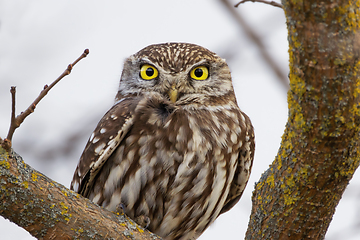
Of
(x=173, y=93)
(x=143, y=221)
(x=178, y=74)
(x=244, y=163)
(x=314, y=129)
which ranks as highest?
(x=178, y=74)

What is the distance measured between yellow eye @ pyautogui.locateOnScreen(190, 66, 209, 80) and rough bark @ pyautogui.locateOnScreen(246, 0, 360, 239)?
61.6 inches

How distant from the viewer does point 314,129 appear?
2363 mm

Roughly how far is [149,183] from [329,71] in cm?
179

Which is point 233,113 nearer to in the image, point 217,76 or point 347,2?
point 217,76

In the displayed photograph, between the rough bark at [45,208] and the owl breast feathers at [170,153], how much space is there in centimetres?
73

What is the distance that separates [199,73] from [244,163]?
3.08 ft

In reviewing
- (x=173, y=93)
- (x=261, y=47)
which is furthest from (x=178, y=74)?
(x=261, y=47)

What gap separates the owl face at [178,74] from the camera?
3.97 m

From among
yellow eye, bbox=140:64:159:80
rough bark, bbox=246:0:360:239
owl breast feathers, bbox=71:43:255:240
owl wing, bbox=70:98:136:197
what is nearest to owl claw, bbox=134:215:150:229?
owl breast feathers, bbox=71:43:255:240

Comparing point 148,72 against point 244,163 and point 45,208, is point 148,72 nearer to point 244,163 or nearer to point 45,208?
point 244,163

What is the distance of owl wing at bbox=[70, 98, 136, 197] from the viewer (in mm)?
3500

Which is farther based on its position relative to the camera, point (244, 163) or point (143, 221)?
point (244, 163)

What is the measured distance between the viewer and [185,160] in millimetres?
3502

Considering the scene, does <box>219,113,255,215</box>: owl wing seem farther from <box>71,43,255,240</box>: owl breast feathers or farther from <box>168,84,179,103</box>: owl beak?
<box>168,84,179,103</box>: owl beak
